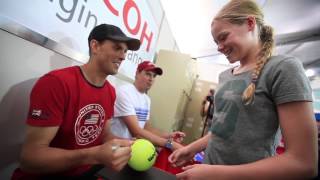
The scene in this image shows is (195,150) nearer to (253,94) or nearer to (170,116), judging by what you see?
(253,94)

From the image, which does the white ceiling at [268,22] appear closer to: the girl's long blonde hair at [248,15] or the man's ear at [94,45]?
the man's ear at [94,45]

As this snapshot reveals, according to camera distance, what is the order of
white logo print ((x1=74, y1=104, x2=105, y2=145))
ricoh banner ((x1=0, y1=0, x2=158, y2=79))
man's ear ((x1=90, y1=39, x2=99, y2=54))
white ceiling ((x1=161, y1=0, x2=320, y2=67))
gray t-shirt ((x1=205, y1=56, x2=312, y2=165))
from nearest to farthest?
gray t-shirt ((x1=205, y1=56, x2=312, y2=165))
ricoh banner ((x1=0, y1=0, x2=158, y2=79))
white logo print ((x1=74, y1=104, x2=105, y2=145))
man's ear ((x1=90, y1=39, x2=99, y2=54))
white ceiling ((x1=161, y1=0, x2=320, y2=67))

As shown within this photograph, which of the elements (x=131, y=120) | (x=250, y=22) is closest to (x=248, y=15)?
(x=250, y=22)

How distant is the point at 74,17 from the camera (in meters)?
1.36

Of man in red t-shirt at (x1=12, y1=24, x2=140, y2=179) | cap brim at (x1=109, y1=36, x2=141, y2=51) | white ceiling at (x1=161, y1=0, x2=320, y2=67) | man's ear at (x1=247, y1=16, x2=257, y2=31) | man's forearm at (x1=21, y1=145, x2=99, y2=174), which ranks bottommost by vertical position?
man's forearm at (x1=21, y1=145, x2=99, y2=174)

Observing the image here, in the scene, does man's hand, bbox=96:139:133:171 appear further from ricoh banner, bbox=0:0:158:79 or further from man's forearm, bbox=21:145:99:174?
ricoh banner, bbox=0:0:158:79

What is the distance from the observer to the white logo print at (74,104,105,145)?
1154 millimetres

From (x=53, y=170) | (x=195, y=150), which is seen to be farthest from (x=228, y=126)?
(x=53, y=170)

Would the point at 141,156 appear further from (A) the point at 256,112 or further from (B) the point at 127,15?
(B) the point at 127,15

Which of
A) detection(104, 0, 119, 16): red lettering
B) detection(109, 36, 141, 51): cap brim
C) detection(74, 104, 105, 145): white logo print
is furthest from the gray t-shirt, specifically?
detection(104, 0, 119, 16): red lettering

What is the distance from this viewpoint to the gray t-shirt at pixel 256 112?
0.63 meters

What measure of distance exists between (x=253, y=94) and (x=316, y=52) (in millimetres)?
7502

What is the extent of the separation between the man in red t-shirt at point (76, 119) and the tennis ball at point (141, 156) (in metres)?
0.14

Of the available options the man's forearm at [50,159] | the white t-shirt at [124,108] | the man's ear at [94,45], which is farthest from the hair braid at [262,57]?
the white t-shirt at [124,108]
